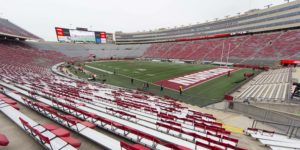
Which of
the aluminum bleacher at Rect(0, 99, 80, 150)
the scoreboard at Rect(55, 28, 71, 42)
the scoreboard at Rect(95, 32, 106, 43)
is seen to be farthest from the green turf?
the scoreboard at Rect(95, 32, 106, 43)

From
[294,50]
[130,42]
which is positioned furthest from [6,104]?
[130,42]

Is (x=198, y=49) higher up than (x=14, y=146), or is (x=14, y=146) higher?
(x=198, y=49)

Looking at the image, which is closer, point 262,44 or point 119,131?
point 119,131

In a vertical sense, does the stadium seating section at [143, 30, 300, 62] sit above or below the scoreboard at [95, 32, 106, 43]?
below

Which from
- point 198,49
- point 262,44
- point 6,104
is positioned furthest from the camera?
point 198,49

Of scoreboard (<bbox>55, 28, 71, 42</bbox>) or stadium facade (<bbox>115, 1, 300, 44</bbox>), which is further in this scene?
scoreboard (<bbox>55, 28, 71, 42</bbox>)

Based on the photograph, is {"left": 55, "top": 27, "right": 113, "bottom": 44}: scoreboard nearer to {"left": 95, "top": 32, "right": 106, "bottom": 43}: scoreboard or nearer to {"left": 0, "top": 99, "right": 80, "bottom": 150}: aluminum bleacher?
{"left": 95, "top": 32, "right": 106, "bottom": 43}: scoreboard

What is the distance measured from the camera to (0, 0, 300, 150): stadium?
513 centimetres

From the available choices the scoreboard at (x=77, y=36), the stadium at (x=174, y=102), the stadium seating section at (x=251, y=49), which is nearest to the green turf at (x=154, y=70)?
the stadium at (x=174, y=102)

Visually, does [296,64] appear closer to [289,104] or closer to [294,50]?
[294,50]

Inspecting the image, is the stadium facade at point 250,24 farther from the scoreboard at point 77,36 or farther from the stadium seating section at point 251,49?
the scoreboard at point 77,36

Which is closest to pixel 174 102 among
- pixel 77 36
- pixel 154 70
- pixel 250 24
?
pixel 154 70

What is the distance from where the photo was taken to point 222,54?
48281 mm

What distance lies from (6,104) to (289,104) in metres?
18.3
